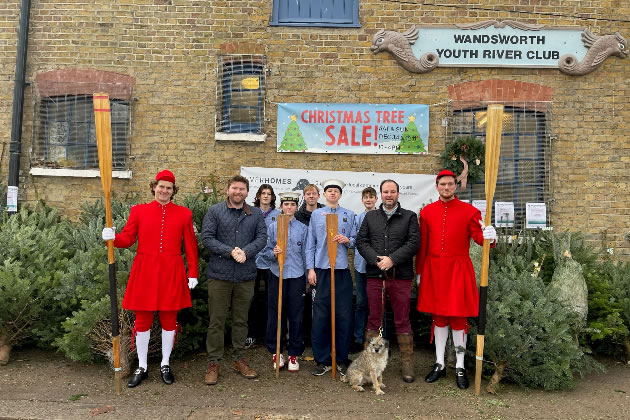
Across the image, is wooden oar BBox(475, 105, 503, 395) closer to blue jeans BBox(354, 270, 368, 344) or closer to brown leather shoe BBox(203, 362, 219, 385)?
blue jeans BBox(354, 270, 368, 344)

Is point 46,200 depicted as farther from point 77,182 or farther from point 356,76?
point 356,76

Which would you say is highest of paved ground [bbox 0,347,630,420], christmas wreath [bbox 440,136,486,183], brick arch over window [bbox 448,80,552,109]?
brick arch over window [bbox 448,80,552,109]

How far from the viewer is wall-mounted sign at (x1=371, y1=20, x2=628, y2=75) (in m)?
8.19

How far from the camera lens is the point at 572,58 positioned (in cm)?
815

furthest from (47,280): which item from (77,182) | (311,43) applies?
(311,43)

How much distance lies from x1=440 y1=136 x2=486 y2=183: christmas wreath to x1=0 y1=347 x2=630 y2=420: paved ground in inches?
132

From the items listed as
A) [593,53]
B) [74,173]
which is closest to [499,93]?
[593,53]

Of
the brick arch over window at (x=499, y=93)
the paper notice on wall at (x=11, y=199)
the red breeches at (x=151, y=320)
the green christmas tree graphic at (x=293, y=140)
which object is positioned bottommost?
the red breeches at (x=151, y=320)

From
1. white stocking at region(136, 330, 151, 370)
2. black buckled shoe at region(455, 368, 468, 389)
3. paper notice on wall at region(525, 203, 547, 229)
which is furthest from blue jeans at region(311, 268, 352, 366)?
paper notice on wall at region(525, 203, 547, 229)

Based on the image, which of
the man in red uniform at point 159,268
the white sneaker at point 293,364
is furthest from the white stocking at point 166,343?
the white sneaker at point 293,364

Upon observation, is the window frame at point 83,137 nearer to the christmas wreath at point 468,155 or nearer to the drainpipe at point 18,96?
the drainpipe at point 18,96

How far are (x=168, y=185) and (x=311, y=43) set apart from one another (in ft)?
13.8

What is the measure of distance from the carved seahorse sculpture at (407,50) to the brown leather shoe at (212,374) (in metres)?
5.34

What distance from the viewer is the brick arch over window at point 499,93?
8.21 metres
